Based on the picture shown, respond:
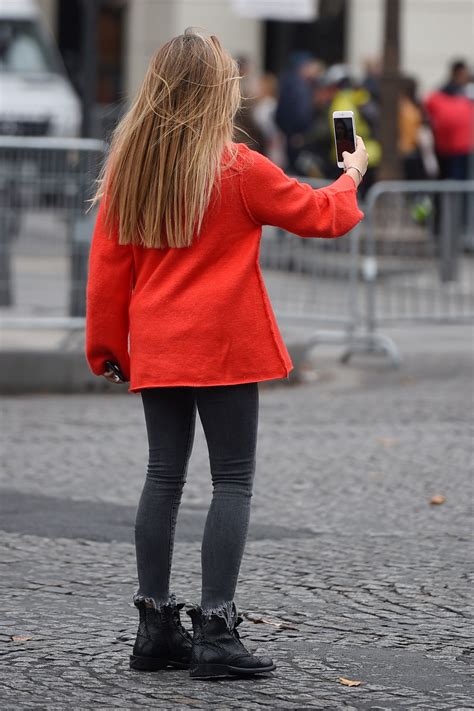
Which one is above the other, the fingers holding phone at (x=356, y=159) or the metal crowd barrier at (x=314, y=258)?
the fingers holding phone at (x=356, y=159)

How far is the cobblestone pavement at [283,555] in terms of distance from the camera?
171 inches

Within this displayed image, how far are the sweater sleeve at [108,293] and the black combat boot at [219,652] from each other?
73cm

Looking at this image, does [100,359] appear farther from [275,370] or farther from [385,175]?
[385,175]

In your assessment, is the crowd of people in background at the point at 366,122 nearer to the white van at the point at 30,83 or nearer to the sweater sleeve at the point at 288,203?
the white van at the point at 30,83

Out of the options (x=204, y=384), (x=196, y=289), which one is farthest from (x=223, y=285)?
(x=204, y=384)

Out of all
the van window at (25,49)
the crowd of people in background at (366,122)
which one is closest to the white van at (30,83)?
the van window at (25,49)

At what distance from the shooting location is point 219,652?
436cm

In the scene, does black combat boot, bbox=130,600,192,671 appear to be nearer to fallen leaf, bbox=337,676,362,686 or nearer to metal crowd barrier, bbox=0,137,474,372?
fallen leaf, bbox=337,676,362,686

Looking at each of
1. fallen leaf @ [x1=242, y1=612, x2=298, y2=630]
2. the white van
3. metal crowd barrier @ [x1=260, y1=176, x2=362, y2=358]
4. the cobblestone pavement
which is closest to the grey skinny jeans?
the cobblestone pavement

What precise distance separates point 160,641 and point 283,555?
4.95 ft

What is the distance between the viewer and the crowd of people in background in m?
18.1

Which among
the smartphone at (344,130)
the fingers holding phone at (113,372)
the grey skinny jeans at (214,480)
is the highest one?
the smartphone at (344,130)

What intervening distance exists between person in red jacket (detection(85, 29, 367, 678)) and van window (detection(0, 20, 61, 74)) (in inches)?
734

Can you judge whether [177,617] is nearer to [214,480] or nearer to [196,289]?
[214,480]
